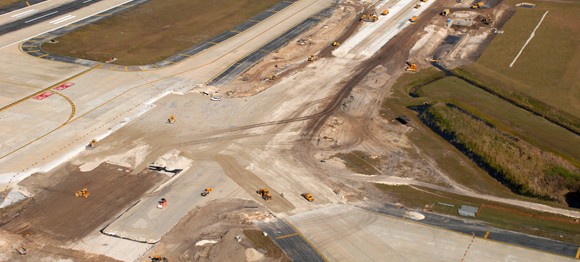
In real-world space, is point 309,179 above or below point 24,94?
below

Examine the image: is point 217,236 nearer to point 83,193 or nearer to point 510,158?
point 83,193

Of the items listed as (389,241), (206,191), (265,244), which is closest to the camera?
(265,244)

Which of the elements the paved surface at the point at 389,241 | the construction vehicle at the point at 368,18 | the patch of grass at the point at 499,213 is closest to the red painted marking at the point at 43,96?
the paved surface at the point at 389,241

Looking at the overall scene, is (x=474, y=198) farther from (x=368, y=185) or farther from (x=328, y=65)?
(x=328, y=65)

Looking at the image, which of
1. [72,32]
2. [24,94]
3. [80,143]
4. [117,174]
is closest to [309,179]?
[117,174]

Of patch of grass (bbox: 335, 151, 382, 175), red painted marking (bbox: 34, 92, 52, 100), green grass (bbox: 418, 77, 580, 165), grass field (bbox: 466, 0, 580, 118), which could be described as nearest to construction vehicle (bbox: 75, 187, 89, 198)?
red painted marking (bbox: 34, 92, 52, 100)

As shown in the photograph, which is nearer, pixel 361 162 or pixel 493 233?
pixel 493 233

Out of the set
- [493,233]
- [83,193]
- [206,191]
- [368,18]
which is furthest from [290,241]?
[368,18]
